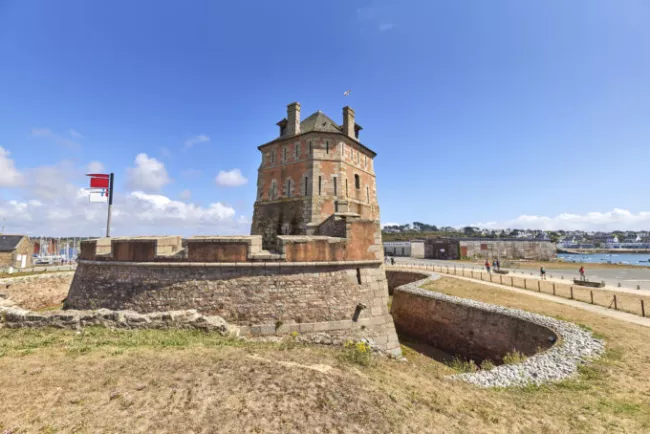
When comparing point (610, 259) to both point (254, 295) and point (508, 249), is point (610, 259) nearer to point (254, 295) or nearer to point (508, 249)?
point (508, 249)

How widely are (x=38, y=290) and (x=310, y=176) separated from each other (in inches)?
785

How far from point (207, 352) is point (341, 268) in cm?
611

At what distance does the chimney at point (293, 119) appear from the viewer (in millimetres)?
19011

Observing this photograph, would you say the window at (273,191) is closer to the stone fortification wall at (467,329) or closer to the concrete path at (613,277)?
the stone fortification wall at (467,329)

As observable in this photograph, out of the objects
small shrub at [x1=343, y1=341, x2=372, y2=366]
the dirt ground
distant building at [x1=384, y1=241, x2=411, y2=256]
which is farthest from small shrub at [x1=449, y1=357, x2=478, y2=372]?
distant building at [x1=384, y1=241, x2=411, y2=256]

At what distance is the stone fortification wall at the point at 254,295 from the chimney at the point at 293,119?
36.8 feet

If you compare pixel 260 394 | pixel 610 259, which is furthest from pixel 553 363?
pixel 610 259

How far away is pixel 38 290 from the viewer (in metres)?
18.8

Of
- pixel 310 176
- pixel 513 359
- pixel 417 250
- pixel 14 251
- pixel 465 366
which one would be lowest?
pixel 465 366

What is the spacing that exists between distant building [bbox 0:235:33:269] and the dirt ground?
2072 cm

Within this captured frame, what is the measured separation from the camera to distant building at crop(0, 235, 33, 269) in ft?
110

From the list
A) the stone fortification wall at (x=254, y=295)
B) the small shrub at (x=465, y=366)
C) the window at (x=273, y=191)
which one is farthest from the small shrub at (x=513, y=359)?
the window at (x=273, y=191)

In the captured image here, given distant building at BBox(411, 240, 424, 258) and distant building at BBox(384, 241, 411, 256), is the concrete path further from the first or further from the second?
distant building at BBox(384, 241, 411, 256)

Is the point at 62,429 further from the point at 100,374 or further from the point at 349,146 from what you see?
the point at 349,146
